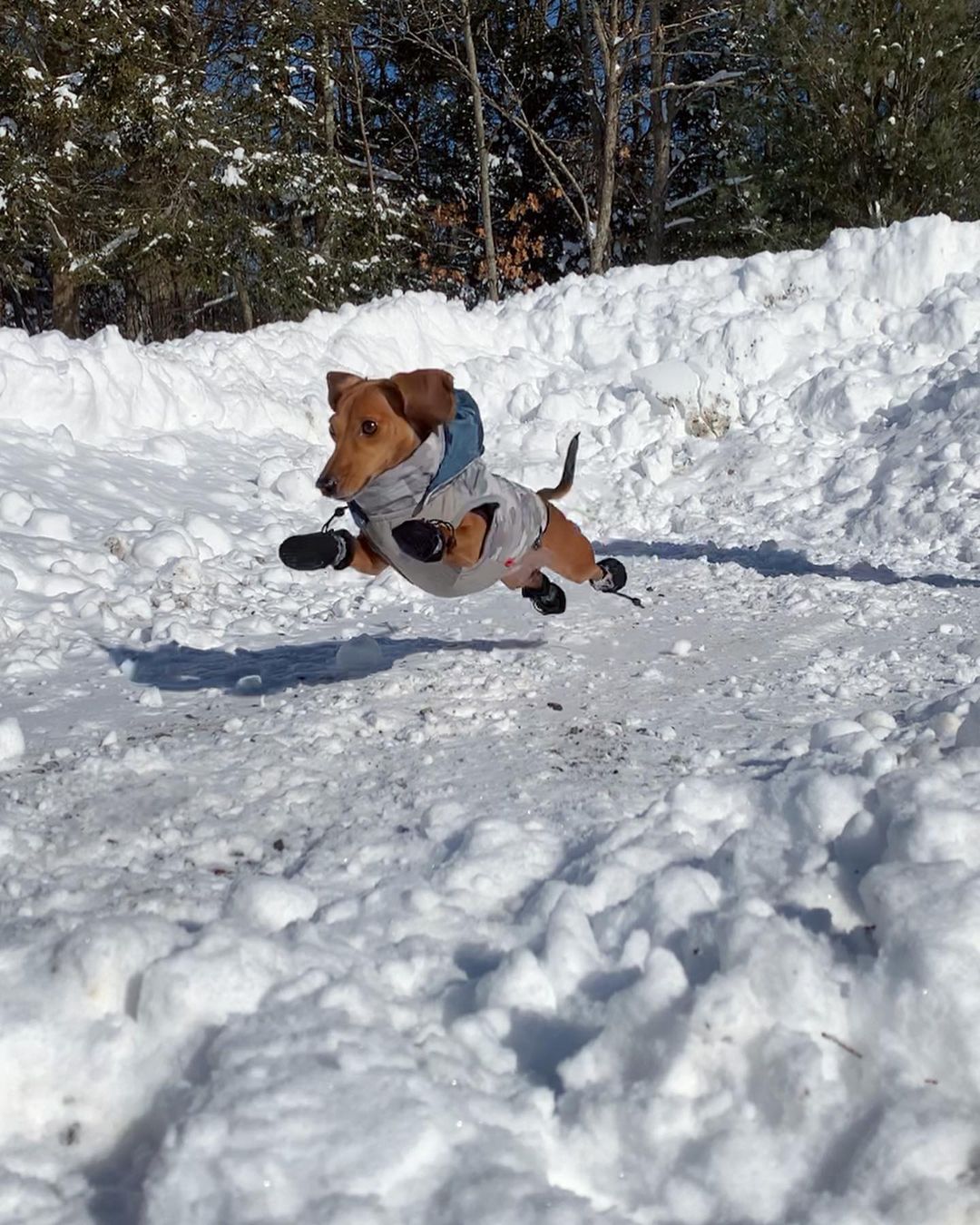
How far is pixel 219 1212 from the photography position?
146cm

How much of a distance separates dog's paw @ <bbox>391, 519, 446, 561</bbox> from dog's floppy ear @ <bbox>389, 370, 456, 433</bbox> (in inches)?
12.2

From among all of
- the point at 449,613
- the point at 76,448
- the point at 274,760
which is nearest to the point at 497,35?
the point at 76,448

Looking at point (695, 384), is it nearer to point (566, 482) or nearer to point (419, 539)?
point (566, 482)

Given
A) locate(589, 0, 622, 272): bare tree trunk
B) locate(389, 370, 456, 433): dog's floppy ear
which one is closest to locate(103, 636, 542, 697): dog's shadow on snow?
locate(389, 370, 456, 433): dog's floppy ear

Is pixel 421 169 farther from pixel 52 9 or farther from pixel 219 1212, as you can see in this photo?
pixel 219 1212

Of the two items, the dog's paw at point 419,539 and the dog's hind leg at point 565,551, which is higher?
the dog's paw at point 419,539

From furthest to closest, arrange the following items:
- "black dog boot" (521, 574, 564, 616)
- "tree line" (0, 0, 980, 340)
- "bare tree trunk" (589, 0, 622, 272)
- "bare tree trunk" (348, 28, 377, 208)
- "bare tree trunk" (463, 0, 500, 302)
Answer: "bare tree trunk" (348, 28, 377, 208) < "bare tree trunk" (463, 0, 500, 302) < "bare tree trunk" (589, 0, 622, 272) < "tree line" (0, 0, 980, 340) < "black dog boot" (521, 574, 564, 616)

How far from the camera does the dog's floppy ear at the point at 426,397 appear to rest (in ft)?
11.0

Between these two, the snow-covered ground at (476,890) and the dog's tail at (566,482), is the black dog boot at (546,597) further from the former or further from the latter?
the dog's tail at (566,482)

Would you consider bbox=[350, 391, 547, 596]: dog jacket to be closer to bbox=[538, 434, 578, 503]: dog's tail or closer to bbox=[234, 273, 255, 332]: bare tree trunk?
bbox=[538, 434, 578, 503]: dog's tail

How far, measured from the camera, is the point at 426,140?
19.8 meters

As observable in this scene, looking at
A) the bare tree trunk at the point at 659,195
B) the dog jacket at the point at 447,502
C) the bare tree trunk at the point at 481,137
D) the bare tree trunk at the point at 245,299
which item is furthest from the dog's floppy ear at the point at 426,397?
the bare tree trunk at the point at 659,195

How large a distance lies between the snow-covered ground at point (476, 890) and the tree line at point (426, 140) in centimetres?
978

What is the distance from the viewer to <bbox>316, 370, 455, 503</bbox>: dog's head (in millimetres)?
3312
